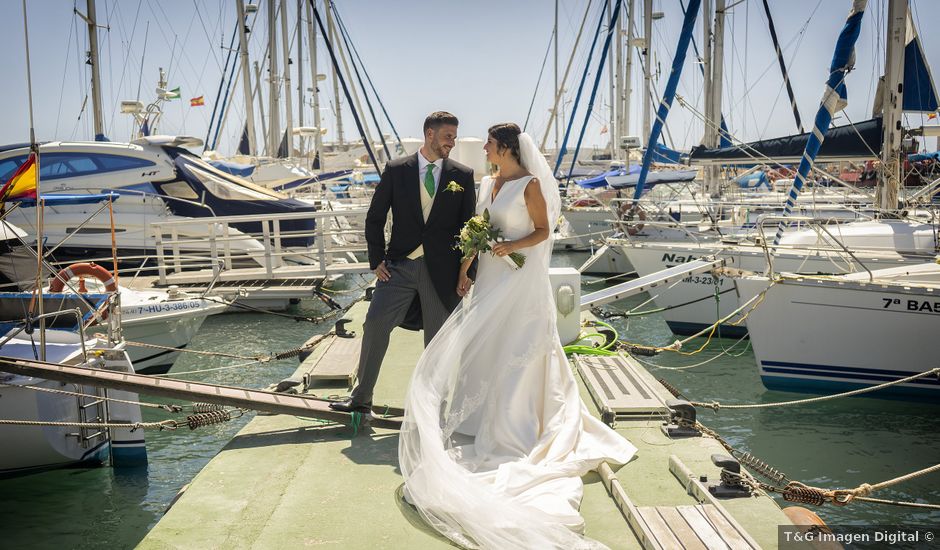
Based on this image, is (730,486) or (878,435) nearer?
(730,486)

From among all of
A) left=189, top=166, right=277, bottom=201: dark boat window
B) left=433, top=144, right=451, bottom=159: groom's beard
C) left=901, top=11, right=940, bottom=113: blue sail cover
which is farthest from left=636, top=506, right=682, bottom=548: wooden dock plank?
left=189, top=166, right=277, bottom=201: dark boat window

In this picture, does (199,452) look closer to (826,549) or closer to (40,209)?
(40,209)

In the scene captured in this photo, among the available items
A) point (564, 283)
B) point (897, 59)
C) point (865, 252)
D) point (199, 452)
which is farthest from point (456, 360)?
point (897, 59)

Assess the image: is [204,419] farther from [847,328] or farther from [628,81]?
[628,81]

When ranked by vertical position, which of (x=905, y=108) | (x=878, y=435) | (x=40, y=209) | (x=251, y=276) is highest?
(x=905, y=108)

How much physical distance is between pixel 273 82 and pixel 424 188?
91.9 ft

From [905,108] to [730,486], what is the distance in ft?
38.3

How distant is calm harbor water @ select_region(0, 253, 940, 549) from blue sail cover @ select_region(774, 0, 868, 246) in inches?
132

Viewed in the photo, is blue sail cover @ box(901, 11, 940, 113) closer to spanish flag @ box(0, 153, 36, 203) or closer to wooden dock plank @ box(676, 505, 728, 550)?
wooden dock plank @ box(676, 505, 728, 550)

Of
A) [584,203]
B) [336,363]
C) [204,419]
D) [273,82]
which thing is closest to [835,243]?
[336,363]

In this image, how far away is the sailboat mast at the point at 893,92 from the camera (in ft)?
40.8

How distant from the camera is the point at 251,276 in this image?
50.0 ft

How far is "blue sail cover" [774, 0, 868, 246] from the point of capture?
478 inches

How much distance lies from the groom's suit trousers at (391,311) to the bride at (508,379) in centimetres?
32
